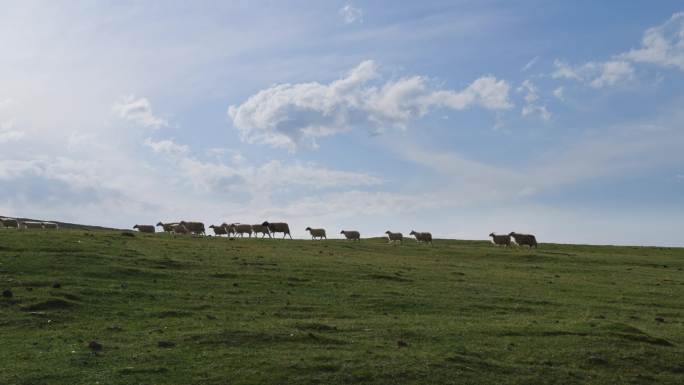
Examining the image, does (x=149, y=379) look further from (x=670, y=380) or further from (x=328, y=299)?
(x=670, y=380)

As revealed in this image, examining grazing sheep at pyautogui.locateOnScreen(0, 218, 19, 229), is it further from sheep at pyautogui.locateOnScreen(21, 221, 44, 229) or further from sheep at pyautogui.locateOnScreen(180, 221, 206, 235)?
sheep at pyautogui.locateOnScreen(180, 221, 206, 235)

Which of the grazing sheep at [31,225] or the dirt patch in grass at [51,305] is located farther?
the grazing sheep at [31,225]

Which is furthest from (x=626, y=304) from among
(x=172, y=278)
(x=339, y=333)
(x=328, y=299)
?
(x=172, y=278)

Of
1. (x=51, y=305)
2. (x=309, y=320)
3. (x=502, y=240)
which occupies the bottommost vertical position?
(x=309, y=320)

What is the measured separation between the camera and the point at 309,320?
950 inches

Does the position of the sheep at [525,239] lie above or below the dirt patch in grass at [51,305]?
above

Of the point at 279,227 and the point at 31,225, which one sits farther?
the point at 279,227

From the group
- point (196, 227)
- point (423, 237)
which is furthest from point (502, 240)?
point (196, 227)

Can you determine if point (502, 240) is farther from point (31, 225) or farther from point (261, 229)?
point (31, 225)

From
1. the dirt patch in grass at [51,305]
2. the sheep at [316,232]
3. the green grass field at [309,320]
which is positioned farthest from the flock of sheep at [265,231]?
the dirt patch in grass at [51,305]

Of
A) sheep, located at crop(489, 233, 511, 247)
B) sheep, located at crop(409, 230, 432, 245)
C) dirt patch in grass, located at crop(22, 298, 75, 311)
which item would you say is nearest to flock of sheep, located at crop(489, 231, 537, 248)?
sheep, located at crop(489, 233, 511, 247)

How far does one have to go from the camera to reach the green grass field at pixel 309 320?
1850 cm

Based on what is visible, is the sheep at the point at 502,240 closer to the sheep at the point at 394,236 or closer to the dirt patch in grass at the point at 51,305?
the sheep at the point at 394,236

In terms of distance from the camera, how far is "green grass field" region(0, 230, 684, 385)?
1850 centimetres
